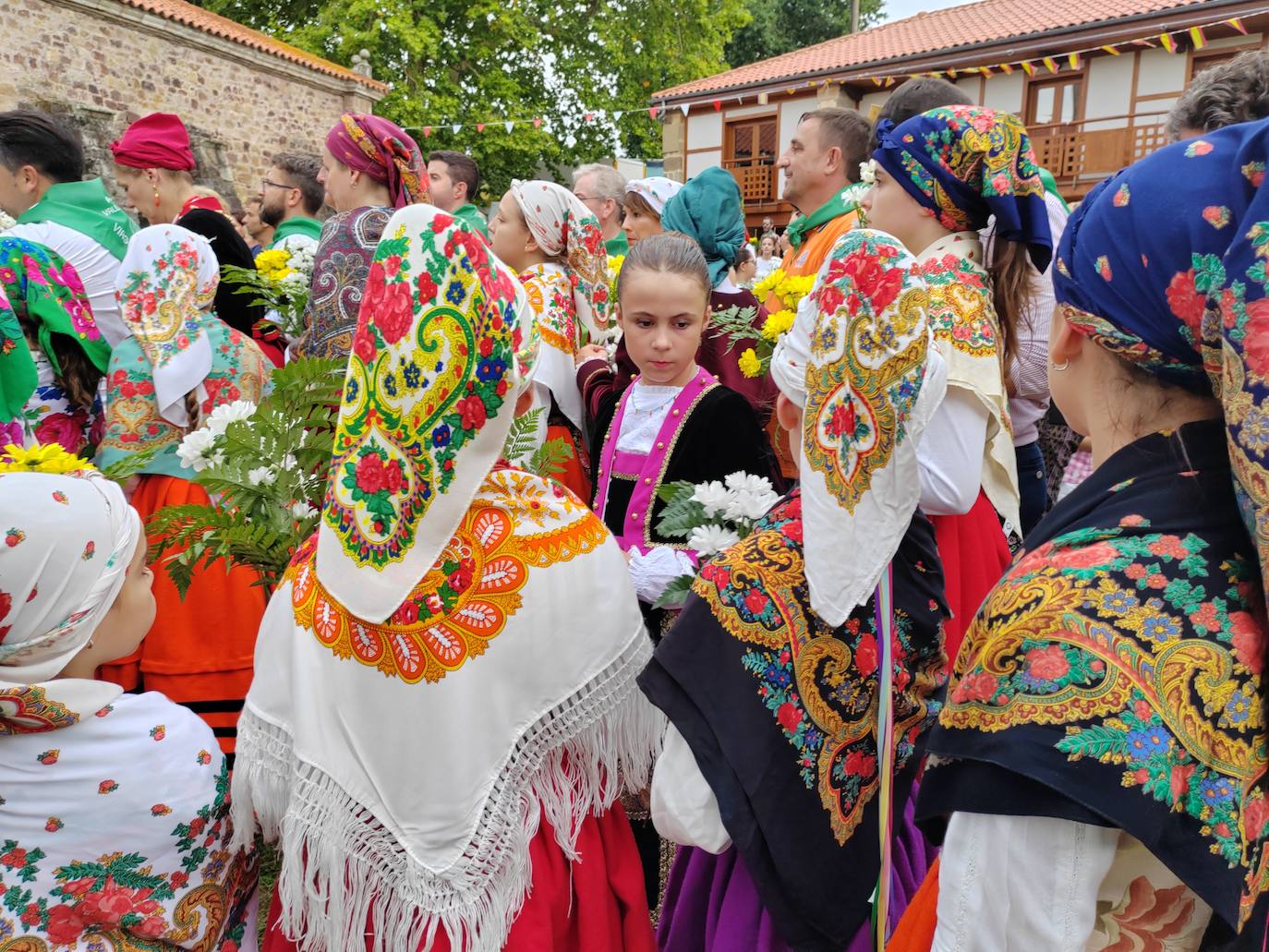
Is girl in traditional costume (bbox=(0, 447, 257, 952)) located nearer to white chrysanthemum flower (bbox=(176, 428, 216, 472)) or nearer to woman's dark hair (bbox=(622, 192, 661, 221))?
white chrysanthemum flower (bbox=(176, 428, 216, 472))

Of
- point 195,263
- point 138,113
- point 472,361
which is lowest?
point 472,361

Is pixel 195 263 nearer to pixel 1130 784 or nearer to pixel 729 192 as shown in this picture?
pixel 729 192

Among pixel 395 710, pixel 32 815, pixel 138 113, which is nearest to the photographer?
pixel 32 815

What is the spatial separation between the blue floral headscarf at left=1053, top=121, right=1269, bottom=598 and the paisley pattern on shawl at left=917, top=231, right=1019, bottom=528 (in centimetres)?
91

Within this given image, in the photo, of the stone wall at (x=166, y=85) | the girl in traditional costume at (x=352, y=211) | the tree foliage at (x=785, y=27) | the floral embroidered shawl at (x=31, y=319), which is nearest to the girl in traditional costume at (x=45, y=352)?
the floral embroidered shawl at (x=31, y=319)

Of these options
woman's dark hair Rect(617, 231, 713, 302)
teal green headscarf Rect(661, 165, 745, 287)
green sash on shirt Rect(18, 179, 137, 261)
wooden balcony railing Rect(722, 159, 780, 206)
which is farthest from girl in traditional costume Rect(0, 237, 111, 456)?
wooden balcony railing Rect(722, 159, 780, 206)

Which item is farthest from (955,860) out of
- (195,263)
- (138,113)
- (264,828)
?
(138,113)

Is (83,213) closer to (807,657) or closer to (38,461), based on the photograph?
(38,461)

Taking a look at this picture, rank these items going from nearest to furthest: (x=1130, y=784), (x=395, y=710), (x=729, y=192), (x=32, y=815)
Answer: (x=1130, y=784) → (x=32, y=815) → (x=395, y=710) → (x=729, y=192)

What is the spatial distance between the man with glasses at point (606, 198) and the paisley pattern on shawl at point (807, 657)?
13.9 feet

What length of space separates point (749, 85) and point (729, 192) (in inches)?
718

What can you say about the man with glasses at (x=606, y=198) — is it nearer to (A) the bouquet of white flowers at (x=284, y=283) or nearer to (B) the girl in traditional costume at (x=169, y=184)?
(B) the girl in traditional costume at (x=169, y=184)

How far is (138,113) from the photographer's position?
52.5ft

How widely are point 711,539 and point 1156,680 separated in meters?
0.98
